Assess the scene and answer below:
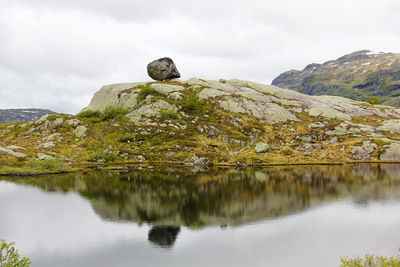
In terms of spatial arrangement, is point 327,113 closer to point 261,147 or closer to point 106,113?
point 261,147

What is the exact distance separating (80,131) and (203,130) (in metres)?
65.1

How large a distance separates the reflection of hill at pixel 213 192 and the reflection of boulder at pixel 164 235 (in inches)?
15.0

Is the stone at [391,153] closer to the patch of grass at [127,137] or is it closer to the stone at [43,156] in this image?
the patch of grass at [127,137]

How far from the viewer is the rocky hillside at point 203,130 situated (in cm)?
11862

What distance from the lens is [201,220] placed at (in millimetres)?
44250

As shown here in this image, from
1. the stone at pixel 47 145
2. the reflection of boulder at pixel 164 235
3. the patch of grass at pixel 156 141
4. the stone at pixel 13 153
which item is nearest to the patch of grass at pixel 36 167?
the stone at pixel 13 153

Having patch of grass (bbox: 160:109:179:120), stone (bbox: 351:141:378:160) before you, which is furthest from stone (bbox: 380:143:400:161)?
patch of grass (bbox: 160:109:179:120)

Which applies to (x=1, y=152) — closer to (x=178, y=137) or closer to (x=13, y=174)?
(x=13, y=174)

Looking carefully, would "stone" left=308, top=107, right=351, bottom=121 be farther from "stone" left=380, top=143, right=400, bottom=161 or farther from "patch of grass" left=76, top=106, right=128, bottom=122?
"patch of grass" left=76, top=106, right=128, bottom=122

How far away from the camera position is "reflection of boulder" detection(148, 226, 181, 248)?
35.4 meters

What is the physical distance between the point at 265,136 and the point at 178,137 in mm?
46673

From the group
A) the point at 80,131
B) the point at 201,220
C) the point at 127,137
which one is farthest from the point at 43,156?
the point at 201,220

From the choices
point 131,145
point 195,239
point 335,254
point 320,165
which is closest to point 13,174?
point 131,145

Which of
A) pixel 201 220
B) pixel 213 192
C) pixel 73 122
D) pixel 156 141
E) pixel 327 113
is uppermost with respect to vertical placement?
pixel 327 113
